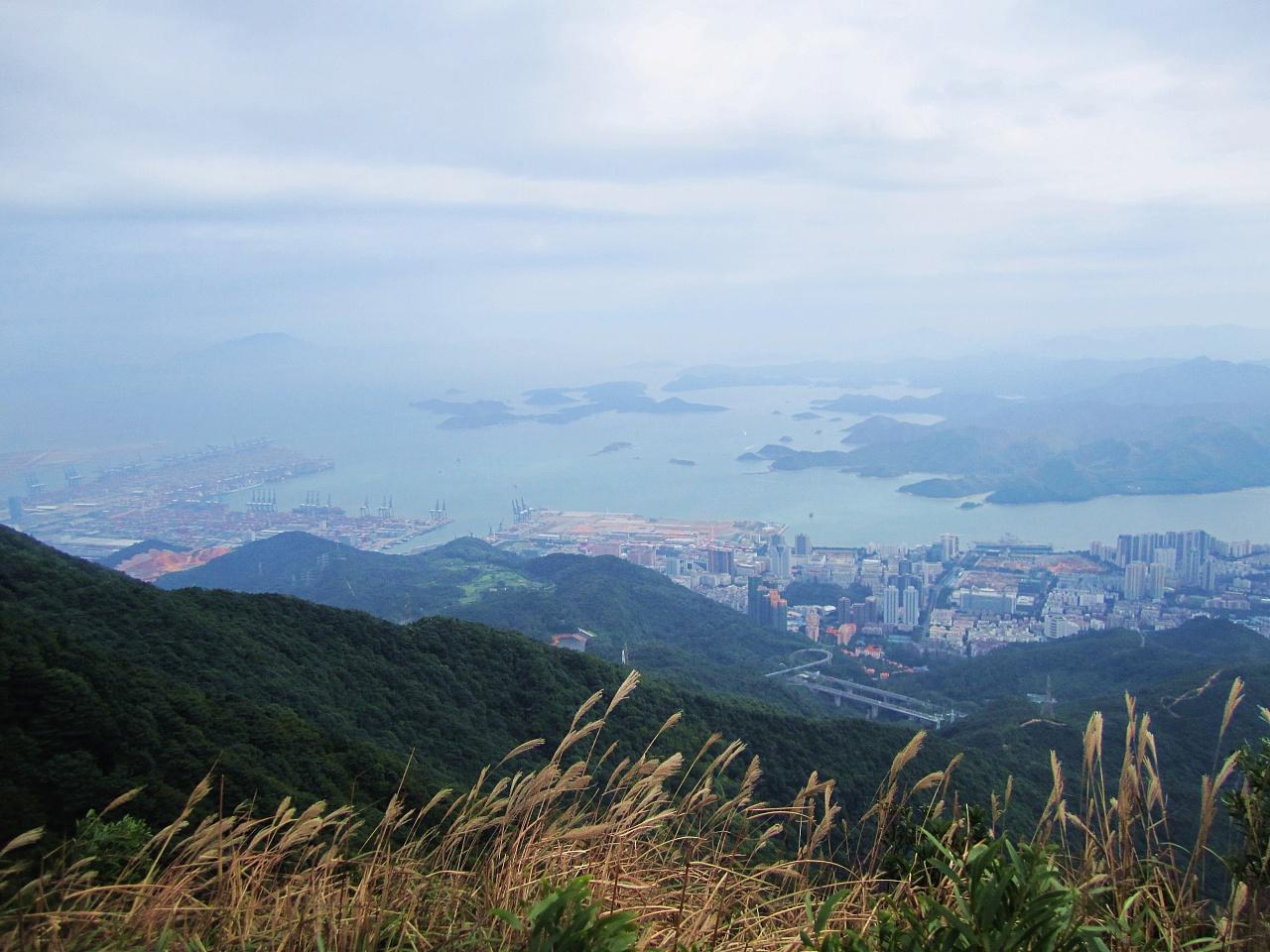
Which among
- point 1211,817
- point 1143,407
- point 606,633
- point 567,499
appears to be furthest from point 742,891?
point 1143,407

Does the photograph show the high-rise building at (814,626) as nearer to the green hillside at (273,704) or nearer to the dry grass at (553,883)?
the green hillside at (273,704)

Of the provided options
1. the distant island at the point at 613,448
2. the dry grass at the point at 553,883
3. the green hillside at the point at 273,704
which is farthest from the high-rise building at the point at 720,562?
the dry grass at the point at 553,883

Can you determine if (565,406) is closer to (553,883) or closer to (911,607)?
(911,607)

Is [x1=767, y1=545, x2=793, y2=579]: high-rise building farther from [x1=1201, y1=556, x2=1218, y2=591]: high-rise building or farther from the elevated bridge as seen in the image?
[x1=1201, y1=556, x2=1218, y2=591]: high-rise building

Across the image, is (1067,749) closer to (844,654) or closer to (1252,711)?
(1252,711)

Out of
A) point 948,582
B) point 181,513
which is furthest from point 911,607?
point 181,513

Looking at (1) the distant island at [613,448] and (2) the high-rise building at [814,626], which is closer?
(2) the high-rise building at [814,626]
